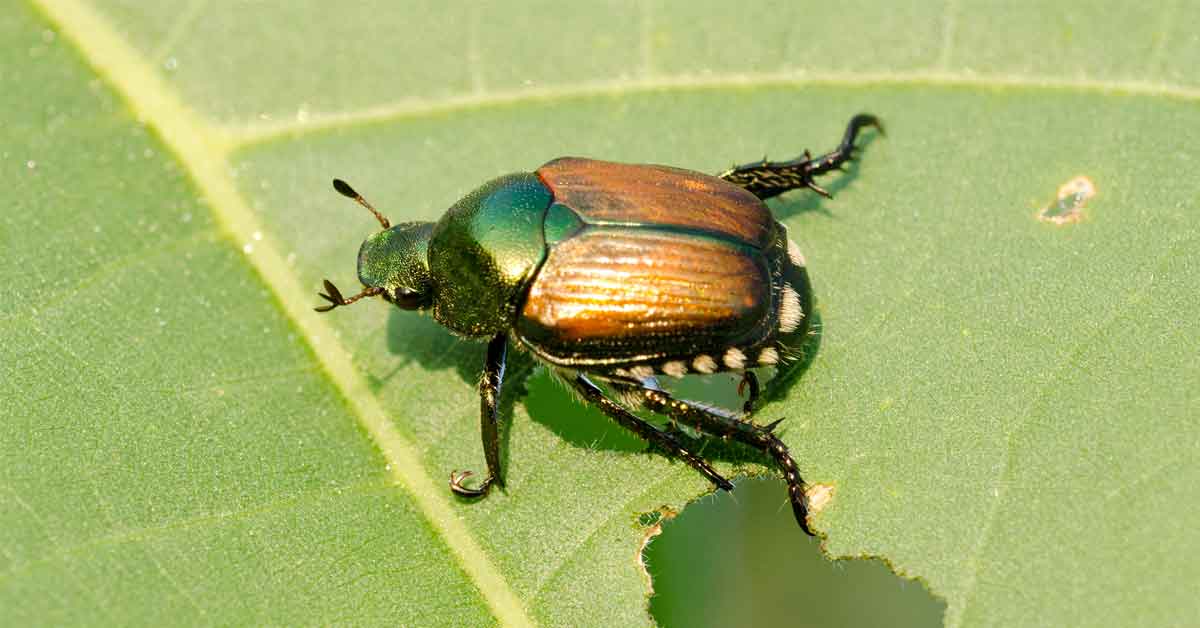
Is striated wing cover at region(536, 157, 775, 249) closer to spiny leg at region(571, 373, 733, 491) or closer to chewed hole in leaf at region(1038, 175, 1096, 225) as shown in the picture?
spiny leg at region(571, 373, 733, 491)

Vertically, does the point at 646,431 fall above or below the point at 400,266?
below

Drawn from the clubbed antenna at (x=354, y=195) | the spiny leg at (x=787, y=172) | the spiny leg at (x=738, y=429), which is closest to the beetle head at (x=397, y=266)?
the clubbed antenna at (x=354, y=195)

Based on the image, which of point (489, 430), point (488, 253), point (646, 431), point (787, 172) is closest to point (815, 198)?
point (787, 172)

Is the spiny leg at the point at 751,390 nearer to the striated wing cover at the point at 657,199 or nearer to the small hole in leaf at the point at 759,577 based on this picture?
the small hole in leaf at the point at 759,577

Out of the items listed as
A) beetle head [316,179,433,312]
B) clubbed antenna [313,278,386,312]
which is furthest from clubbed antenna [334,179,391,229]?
clubbed antenna [313,278,386,312]

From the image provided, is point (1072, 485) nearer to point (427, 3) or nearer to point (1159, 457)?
point (1159, 457)

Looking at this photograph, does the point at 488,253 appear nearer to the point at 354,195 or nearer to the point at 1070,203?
the point at 354,195
